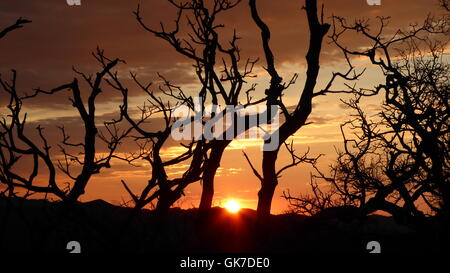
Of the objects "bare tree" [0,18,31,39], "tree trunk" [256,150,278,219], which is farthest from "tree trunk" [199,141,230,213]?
"bare tree" [0,18,31,39]

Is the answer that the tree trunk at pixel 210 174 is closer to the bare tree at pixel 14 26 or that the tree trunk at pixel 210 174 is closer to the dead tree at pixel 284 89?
the dead tree at pixel 284 89

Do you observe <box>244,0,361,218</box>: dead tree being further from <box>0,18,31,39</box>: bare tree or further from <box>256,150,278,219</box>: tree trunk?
<box>0,18,31,39</box>: bare tree

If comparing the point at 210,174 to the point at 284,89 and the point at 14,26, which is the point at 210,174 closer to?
the point at 284,89

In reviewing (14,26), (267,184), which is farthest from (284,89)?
(14,26)

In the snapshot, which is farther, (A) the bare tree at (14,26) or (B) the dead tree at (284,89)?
(B) the dead tree at (284,89)

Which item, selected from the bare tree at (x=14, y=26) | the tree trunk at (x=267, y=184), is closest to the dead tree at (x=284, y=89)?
the tree trunk at (x=267, y=184)

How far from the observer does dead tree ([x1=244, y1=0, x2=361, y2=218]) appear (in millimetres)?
12164

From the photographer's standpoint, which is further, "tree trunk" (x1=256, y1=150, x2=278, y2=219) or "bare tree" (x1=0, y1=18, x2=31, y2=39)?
"tree trunk" (x1=256, y1=150, x2=278, y2=219)

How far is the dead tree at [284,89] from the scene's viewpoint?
39.9 feet

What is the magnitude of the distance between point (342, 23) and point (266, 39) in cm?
320

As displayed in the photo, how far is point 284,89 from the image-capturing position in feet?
40.9

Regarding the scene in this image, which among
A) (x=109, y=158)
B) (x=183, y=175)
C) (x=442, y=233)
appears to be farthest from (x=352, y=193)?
(x=109, y=158)

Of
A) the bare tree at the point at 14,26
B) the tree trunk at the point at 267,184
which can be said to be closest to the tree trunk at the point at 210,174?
the tree trunk at the point at 267,184

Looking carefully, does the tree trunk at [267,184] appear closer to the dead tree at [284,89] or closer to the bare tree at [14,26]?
the dead tree at [284,89]
